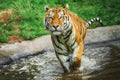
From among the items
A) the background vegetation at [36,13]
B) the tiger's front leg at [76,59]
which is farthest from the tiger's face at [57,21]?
the background vegetation at [36,13]

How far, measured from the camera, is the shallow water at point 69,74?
27.5 ft

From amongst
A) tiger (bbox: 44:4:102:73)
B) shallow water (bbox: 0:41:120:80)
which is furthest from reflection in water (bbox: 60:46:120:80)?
tiger (bbox: 44:4:102:73)

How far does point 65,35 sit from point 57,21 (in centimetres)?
49

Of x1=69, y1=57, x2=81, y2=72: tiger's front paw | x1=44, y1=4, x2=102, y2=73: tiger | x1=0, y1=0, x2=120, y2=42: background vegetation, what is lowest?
x1=0, y1=0, x2=120, y2=42: background vegetation

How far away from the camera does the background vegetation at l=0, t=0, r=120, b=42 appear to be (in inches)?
445

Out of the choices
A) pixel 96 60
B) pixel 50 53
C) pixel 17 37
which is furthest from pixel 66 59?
pixel 17 37

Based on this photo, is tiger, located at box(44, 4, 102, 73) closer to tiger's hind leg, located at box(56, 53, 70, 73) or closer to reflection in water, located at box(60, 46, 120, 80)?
tiger's hind leg, located at box(56, 53, 70, 73)

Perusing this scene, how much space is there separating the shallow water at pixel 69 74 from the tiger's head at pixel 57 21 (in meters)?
1.02

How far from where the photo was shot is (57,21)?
7.90 meters

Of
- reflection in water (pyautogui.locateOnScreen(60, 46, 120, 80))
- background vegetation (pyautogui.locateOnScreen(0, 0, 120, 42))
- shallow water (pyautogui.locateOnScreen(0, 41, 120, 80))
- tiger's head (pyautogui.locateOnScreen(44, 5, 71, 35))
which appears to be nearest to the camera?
tiger's head (pyautogui.locateOnScreen(44, 5, 71, 35))

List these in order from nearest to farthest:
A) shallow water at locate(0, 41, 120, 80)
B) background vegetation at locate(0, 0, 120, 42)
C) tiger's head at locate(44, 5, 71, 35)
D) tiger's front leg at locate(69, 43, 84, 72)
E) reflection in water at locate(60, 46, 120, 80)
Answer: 1. tiger's head at locate(44, 5, 71, 35)
2. reflection in water at locate(60, 46, 120, 80)
3. shallow water at locate(0, 41, 120, 80)
4. tiger's front leg at locate(69, 43, 84, 72)
5. background vegetation at locate(0, 0, 120, 42)

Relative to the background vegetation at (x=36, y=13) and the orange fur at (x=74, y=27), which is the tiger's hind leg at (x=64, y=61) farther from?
the background vegetation at (x=36, y=13)

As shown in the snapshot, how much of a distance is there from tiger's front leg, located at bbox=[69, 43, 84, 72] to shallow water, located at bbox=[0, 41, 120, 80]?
0.18 metres

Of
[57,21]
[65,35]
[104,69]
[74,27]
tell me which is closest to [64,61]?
[65,35]
